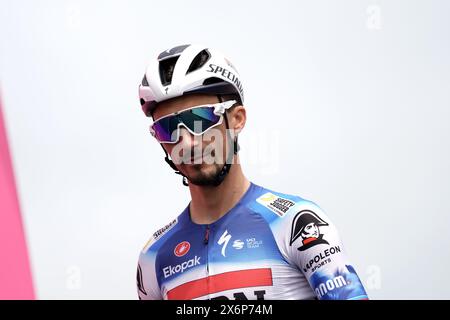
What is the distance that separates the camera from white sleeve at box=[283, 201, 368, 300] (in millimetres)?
5195

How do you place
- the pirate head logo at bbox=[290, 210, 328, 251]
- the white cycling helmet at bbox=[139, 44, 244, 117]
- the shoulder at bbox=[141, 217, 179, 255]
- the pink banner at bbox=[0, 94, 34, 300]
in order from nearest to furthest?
1. the pirate head logo at bbox=[290, 210, 328, 251]
2. the white cycling helmet at bbox=[139, 44, 244, 117]
3. the shoulder at bbox=[141, 217, 179, 255]
4. the pink banner at bbox=[0, 94, 34, 300]

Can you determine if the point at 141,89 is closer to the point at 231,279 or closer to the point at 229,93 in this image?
the point at 229,93

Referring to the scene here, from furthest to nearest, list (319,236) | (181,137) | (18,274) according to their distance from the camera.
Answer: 1. (18,274)
2. (181,137)
3. (319,236)

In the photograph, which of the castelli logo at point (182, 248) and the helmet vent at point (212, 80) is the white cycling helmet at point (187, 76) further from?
the castelli logo at point (182, 248)

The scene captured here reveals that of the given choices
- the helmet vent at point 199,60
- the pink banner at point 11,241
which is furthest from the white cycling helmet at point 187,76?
the pink banner at point 11,241

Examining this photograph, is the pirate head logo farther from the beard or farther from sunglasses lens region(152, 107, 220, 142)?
sunglasses lens region(152, 107, 220, 142)

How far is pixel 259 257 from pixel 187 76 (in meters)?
1.49

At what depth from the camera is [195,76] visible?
583cm

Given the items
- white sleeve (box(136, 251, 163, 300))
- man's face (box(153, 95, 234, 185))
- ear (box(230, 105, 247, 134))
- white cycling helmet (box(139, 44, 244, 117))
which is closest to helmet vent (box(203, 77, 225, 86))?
white cycling helmet (box(139, 44, 244, 117))

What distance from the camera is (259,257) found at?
18.2ft

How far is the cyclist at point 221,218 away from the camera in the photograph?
17.7 ft

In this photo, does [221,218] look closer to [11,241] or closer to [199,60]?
[199,60]
